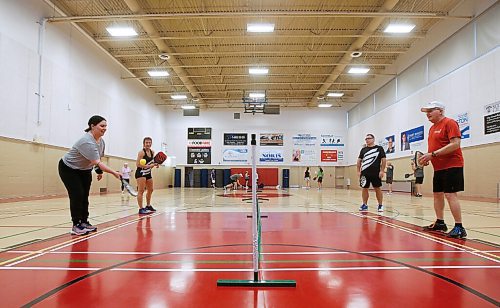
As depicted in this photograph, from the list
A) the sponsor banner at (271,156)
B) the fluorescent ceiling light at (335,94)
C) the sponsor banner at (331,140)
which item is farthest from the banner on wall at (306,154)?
the fluorescent ceiling light at (335,94)

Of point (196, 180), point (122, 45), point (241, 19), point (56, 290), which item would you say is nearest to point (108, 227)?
point (56, 290)

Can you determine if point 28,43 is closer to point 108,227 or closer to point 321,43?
point 108,227

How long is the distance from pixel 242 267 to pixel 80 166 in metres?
2.92

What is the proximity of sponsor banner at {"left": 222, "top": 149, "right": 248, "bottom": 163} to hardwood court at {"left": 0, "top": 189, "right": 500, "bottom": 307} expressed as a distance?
2572 cm

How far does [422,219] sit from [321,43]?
13.6 meters

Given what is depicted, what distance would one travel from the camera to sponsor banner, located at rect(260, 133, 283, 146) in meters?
30.7

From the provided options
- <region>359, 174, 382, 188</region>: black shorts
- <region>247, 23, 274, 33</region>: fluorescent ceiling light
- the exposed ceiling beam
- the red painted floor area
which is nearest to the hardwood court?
the red painted floor area

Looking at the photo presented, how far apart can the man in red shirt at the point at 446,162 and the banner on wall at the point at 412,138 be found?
1413cm

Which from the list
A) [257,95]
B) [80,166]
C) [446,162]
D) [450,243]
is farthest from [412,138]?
[80,166]

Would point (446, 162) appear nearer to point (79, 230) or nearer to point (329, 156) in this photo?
point (79, 230)

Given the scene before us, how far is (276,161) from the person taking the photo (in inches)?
1221

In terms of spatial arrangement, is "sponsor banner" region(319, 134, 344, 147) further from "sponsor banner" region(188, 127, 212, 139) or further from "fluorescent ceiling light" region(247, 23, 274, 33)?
"fluorescent ceiling light" region(247, 23, 274, 33)

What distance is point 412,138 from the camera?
61.0 ft

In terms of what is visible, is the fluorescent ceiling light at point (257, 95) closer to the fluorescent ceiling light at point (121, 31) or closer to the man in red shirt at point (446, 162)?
the fluorescent ceiling light at point (121, 31)
